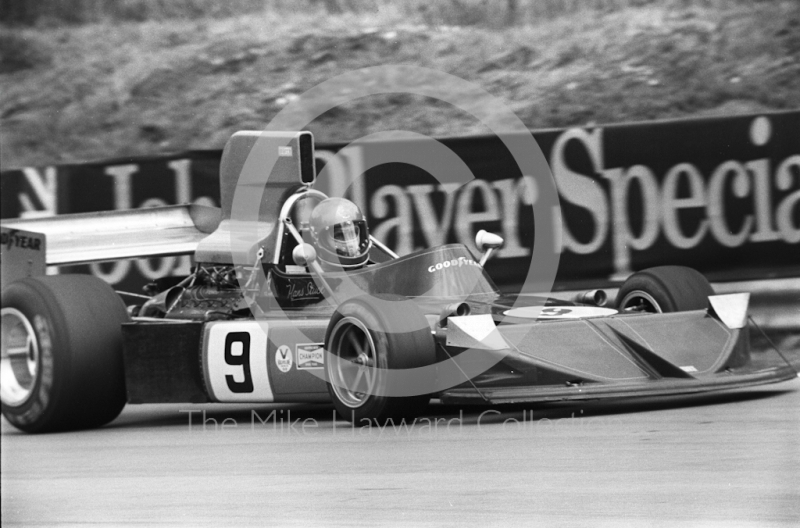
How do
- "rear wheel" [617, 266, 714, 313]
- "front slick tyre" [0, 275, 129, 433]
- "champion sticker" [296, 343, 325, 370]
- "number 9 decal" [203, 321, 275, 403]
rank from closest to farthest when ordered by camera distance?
"champion sticker" [296, 343, 325, 370]
"number 9 decal" [203, 321, 275, 403]
"rear wheel" [617, 266, 714, 313]
"front slick tyre" [0, 275, 129, 433]

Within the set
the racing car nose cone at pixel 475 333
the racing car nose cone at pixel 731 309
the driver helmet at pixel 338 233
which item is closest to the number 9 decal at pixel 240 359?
the driver helmet at pixel 338 233

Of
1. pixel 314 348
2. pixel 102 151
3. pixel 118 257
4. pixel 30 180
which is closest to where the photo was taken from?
pixel 314 348

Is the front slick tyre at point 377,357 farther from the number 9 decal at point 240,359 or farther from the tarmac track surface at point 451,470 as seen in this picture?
the number 9 decal at point 240,359

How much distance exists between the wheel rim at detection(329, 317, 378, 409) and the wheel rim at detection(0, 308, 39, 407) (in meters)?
2.12

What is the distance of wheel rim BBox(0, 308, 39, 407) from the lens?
309 inches

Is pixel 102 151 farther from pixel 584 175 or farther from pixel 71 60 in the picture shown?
pixel 584 175

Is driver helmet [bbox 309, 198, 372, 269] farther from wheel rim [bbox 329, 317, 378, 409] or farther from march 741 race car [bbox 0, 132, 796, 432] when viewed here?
wheel rim [bbox 329, 317, 378, 409]

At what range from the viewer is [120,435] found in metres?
7.50

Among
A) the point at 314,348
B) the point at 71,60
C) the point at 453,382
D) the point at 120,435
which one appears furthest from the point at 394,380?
the point at 71,60

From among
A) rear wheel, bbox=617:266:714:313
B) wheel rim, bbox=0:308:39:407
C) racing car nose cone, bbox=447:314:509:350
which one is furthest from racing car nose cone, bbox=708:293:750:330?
wheel rim, bbox=0:308:39:407

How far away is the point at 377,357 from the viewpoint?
6441 millimetres

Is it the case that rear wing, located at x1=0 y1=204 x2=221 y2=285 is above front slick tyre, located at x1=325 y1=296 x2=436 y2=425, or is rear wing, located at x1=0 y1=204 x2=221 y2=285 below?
above

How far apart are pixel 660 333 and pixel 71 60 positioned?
1212cm

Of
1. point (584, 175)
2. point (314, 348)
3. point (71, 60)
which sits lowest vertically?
point (314, 348)
